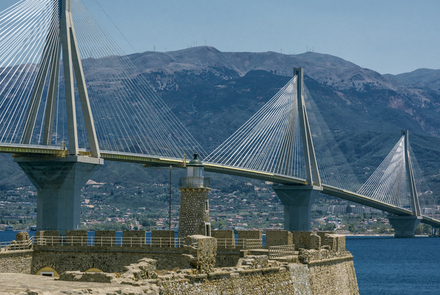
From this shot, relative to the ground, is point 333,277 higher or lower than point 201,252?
lower

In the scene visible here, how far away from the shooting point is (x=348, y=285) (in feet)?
118

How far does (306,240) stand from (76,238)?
9.30 meters

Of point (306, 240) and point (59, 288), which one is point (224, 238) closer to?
point (306, 240)

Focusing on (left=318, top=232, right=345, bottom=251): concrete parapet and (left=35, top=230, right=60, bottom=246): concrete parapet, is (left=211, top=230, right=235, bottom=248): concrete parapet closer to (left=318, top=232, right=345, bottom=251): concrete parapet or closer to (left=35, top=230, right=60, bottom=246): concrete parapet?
(left=318, top=232, right=345, bottom=251): concrete parapet

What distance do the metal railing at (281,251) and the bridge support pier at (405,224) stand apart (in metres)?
101

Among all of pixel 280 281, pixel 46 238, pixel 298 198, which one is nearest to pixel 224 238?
pixel 280 281

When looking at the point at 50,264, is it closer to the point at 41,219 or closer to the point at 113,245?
the point at 113,245

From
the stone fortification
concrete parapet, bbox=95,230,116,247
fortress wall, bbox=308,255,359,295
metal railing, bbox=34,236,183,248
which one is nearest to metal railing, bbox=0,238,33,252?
the stone fortification

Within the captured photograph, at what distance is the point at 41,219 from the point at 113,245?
2305cm

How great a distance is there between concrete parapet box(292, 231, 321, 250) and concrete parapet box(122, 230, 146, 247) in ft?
20.6

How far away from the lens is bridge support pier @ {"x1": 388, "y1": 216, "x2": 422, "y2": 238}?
129375 mm

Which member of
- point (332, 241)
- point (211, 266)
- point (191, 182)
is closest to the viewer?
point (211, 266)

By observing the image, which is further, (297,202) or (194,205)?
(297,202)

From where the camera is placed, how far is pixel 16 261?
3155 centimetres
